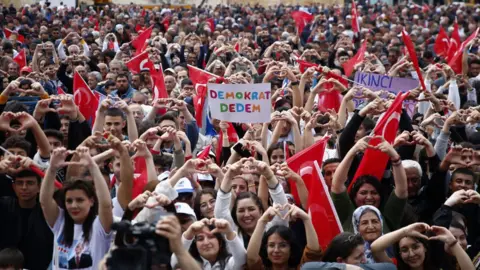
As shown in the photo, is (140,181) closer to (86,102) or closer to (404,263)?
(404,263)

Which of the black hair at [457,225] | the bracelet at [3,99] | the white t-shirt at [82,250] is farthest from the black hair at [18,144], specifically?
the black hair at [457,225]

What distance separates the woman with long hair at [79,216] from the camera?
5816 millimetres

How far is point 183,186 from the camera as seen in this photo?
7.04 m

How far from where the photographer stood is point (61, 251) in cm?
586

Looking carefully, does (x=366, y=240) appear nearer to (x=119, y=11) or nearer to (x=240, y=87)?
(x=240, y=87)

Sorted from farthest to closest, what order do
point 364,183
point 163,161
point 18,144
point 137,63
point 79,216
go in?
point 137,63, point 163,161, point 18,144, point 364,183, point 79,216

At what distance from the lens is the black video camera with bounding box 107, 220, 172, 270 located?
160 inches

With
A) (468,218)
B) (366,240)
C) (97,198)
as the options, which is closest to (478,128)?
(468,218)

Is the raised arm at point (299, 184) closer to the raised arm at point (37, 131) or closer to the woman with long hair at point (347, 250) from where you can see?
the woman with long hair at point (347, 250)

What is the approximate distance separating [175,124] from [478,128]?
2932 millimetres

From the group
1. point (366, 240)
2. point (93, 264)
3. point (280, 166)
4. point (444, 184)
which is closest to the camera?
point (93, 264)

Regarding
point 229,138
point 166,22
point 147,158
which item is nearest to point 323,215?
point 147,158

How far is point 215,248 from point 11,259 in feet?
3.91

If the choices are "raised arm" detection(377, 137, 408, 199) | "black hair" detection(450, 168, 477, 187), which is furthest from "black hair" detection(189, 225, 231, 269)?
"black hair" detection(450, 168, 477, 187)
